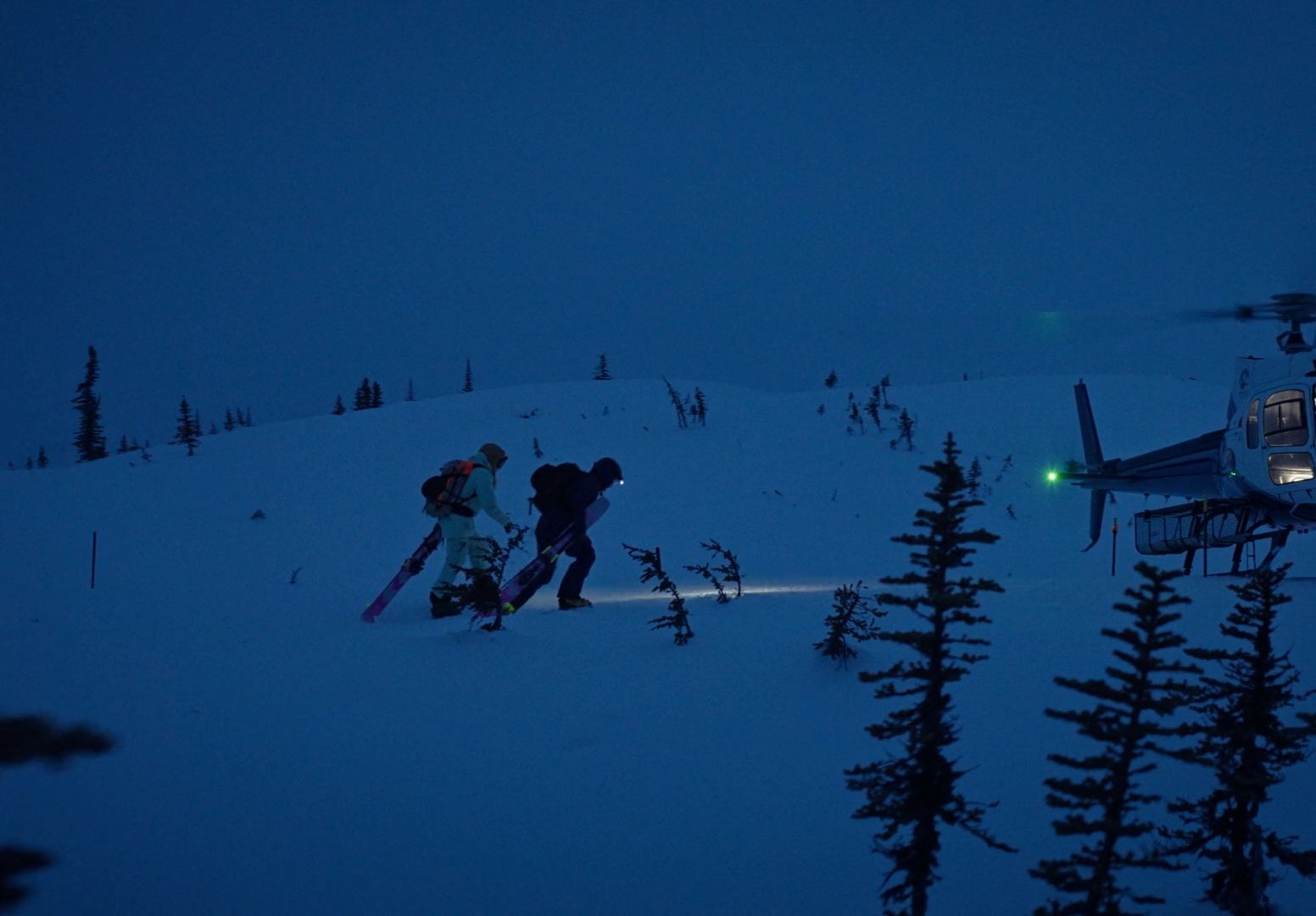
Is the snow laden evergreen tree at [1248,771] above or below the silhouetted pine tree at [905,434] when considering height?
below

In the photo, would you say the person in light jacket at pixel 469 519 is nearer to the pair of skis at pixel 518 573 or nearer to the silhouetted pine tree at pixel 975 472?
the pair of skis at pixel 518 573

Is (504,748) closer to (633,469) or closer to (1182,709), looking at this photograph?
(1182,709)

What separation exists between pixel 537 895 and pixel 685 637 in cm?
326

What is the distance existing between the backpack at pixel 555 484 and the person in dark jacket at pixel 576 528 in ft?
0.09

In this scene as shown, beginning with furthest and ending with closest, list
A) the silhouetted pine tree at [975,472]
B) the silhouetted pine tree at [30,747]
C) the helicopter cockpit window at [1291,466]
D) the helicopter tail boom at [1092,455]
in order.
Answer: the silhouetted pine tree at [975,472], the helicopter tail boom at [1092,455], the helicopter cockpit window at [1291,466], the silhouetted pine tree at [30,747]

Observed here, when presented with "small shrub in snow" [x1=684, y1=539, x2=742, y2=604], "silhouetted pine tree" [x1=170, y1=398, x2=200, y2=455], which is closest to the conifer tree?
"silhouetted pine tree" [x1=170, y1=398, x2=200, y2=455]

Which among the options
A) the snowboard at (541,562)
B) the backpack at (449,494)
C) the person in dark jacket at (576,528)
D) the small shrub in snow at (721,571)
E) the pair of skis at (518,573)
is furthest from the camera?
the backpack at (449,494)

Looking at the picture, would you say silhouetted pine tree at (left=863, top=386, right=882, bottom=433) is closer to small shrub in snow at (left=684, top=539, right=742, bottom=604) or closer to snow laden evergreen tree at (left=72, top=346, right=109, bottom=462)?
small shrub in snow at (left=684, top=539, right=742, bottom=604)

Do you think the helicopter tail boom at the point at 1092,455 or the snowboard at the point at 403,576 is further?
the helicopter tail boom at the point at 1092,455

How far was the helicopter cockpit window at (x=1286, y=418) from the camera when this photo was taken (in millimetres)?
10211

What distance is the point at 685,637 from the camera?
698cm

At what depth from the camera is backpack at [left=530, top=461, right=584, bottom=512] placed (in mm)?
10391

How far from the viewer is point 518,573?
365 inches

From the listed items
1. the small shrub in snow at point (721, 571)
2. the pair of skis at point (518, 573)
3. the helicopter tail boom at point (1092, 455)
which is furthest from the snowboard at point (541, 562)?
the helicopter tail boom at point (1092, 455)
